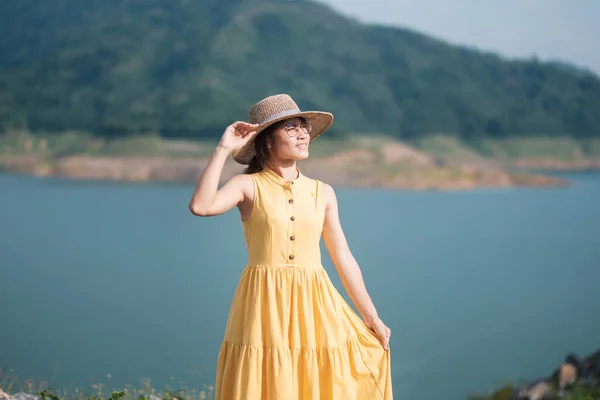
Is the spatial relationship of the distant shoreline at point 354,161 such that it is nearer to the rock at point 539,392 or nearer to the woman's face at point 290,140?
the rock at point 539,392

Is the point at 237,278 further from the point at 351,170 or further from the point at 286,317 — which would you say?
the point at 286,317

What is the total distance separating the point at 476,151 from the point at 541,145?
1.17 m

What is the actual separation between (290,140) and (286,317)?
42cm

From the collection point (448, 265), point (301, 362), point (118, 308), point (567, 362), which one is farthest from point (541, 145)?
point (301, 362)

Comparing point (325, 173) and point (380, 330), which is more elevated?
point (325, 173)

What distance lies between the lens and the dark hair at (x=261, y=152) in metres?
1.92

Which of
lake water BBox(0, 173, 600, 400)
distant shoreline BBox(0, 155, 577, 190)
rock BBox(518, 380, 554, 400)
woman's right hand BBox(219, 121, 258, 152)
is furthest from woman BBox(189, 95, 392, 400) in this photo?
distant shoreline BBox(0, 155, 577, 190)

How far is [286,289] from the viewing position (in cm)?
184

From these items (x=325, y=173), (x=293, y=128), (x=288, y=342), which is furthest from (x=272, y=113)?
(x=325, y=173)

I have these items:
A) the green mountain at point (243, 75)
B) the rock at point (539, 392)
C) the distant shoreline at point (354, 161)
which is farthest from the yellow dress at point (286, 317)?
the green mountain at point (243, 75)

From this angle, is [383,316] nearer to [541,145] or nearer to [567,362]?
[567,362]

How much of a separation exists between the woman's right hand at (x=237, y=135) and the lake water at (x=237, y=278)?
392cm

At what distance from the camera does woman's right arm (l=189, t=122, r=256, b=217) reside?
1724mm

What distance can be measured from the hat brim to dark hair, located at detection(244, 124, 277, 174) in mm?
13
